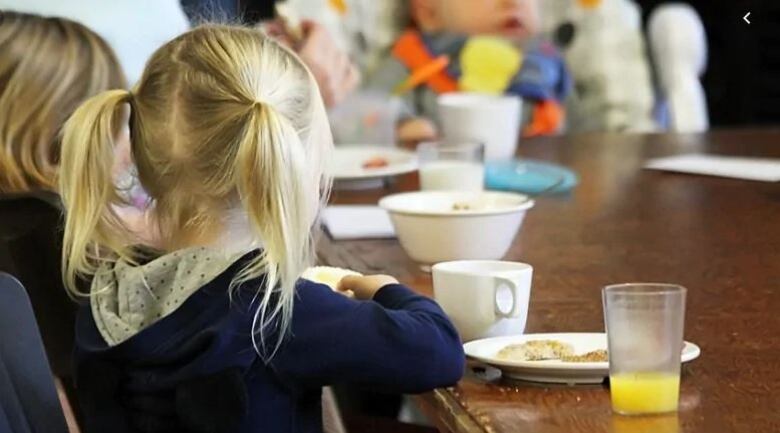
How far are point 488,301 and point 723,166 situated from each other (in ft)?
3.28

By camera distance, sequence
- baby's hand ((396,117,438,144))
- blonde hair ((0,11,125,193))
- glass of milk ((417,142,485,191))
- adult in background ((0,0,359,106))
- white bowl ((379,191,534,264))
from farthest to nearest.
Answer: baby's hand ((396,117,438,144)) → adult in background ((0,0,359,106)) → glass of milk ((417,142,485,191)) → blonde hair ((0,11,125,193)) → white bowl ((379,191,534,264))

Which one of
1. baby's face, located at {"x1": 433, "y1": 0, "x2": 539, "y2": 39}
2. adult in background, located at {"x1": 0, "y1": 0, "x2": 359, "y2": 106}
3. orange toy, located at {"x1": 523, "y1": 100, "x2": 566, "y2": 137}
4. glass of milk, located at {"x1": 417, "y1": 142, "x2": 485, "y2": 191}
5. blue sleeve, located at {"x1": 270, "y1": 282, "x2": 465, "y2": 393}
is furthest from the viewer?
baby's face, located at {"x1": 433, "y1": 0, "x2": 539, "y2": 39}

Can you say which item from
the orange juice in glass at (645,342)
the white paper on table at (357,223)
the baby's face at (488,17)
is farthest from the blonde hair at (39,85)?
the baby's face at (488,17)

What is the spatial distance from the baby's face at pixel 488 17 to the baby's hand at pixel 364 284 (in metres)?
1.96

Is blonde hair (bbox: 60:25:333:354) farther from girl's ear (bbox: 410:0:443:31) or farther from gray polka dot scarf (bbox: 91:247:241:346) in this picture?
girl's ear (bbox: 410:0:443:31)

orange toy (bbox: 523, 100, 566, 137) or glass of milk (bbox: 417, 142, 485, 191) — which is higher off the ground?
glass of milk (bbox: 417, 142, 485, 191)

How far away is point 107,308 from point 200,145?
0.16 m

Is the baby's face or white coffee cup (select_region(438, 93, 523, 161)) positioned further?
the baby's face

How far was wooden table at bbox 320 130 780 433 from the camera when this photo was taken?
103 cm

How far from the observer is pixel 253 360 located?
114 centimetres

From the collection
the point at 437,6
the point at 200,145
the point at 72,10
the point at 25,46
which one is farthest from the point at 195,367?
the point at 437,6

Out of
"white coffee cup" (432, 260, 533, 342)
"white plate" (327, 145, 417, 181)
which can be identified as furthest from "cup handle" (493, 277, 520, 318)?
"white plate" (327, 145, 417, 181)

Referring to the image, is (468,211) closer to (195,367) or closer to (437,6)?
(195,367)

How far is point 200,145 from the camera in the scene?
121 centimetres
